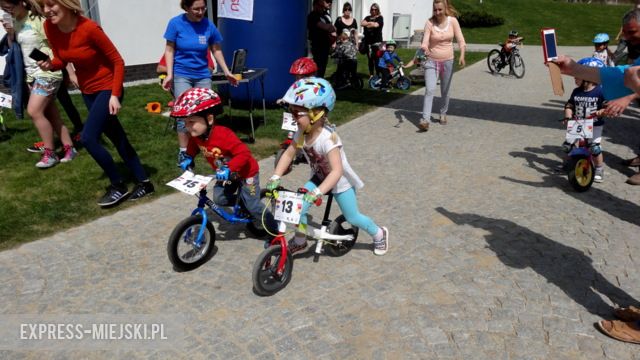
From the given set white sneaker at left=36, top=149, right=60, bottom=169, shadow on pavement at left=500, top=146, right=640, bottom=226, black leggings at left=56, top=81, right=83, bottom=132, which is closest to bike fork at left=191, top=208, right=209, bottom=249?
white sneaker at left=36, top=149, right=60, bottom=169

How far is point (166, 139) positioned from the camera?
7609 mm

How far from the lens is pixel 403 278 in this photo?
400 centimetres

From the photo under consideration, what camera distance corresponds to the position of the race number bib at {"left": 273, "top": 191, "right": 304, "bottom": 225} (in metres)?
3.48

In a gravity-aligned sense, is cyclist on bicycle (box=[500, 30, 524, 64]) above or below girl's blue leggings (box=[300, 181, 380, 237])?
above

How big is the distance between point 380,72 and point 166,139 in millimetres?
6661

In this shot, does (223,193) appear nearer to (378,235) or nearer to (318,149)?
(318,149)

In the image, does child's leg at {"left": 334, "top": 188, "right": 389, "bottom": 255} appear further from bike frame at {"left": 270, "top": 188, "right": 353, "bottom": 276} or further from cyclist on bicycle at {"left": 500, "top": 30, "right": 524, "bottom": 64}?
cyclist on bicycle at {"left": 500, "top": 30, "right": 524, "bottom": 64}

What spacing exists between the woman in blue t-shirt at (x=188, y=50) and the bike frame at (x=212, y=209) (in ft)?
6.00

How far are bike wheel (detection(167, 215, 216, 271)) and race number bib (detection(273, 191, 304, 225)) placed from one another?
0.82 metres

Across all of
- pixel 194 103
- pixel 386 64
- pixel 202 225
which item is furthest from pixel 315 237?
pixel 386 64

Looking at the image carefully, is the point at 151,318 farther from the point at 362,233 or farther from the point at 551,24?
the point at 551,24

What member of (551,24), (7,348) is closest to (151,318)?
(7,348)

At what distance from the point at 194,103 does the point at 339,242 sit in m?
1.68

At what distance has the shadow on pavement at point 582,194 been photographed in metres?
5.36
